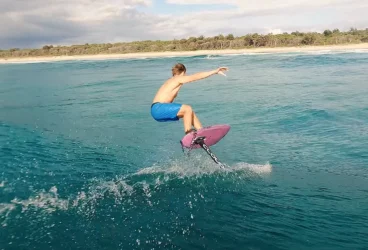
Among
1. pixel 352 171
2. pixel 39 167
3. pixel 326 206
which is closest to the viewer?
pixel 326 206

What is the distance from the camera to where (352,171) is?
8.84 metres

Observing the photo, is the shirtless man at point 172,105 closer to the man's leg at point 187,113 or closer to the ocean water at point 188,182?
the man's leg at point 187,113

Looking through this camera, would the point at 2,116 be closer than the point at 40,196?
No

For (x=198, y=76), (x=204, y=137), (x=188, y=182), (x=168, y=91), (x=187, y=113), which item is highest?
(x=198, y=76)

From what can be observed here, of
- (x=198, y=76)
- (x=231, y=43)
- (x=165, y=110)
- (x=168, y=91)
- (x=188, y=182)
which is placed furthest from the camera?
(x=231, y=43)

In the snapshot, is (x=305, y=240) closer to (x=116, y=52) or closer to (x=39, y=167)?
(x=39, y=167)

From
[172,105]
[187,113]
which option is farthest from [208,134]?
[172,105]

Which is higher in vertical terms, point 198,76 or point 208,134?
point 198,76

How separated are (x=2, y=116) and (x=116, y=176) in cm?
1295

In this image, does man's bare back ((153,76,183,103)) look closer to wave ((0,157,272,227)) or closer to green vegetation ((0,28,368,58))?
wave ((0,157,272,227))

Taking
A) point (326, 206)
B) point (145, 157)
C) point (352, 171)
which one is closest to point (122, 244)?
point (326, 206)

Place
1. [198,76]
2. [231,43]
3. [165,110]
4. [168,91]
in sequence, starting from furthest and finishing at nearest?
1. [231,43]
2. [168,91]
3. [165,110]
4. [198,76]

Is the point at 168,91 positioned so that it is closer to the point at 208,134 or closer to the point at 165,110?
the point at 165,110

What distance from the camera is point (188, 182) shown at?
A: 8.70m
